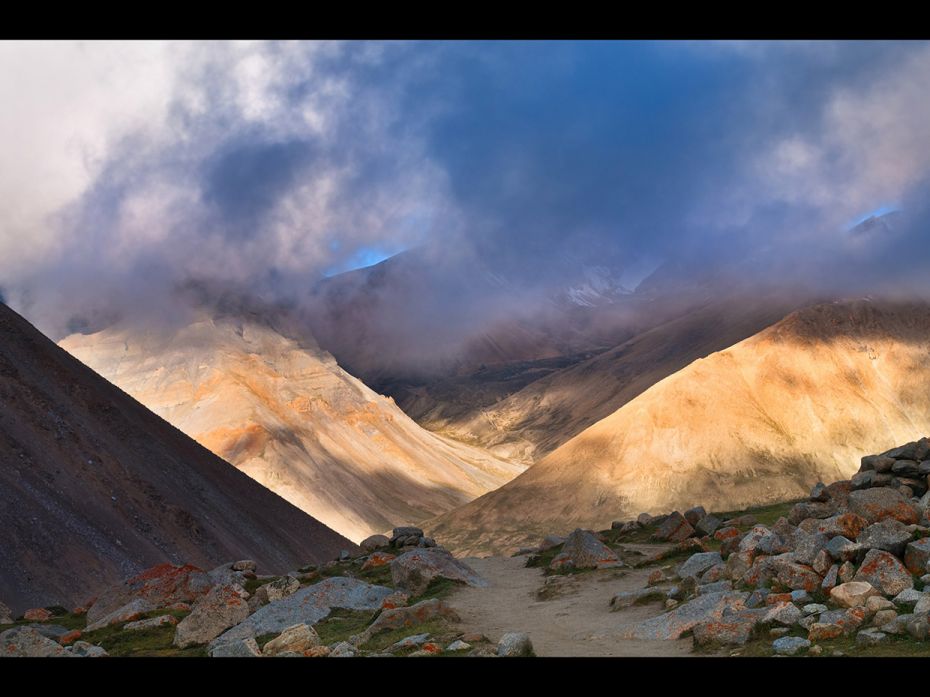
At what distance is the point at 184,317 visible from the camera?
127688mm

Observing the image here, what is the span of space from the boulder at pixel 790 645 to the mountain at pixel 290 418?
267ft

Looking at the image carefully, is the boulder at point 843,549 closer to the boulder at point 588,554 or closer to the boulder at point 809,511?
the boulder at point 809,511

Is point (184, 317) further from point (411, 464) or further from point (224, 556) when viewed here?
point (224, 556)

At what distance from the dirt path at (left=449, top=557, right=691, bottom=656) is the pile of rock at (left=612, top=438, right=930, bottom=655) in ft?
2.35

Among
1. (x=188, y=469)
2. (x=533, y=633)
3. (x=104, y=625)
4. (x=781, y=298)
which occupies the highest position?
(x=781, y=298)

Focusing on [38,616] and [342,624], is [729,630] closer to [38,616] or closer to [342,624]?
[342,624]

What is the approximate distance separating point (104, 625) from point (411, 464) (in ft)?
326

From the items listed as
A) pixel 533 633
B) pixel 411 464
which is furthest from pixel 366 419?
pixel 533 633

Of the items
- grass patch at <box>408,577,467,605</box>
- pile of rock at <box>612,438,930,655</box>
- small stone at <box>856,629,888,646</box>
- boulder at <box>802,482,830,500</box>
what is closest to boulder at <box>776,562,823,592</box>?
pile of rock at <box>612,438,930,655</box>

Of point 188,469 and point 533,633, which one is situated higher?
point 188,469

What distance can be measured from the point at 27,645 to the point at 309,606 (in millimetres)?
6977

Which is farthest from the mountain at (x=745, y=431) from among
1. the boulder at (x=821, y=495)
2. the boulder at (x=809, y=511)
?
the boulder at (x=809, y=511)

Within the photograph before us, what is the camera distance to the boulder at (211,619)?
67.6 feet
